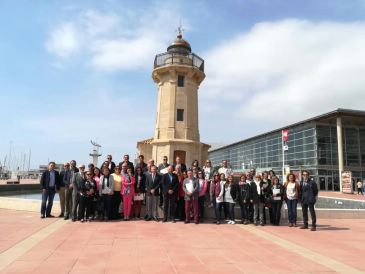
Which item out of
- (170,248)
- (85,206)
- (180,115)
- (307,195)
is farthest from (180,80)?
(170,248)

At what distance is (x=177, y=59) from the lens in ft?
77.9

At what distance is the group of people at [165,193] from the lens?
10.8 m

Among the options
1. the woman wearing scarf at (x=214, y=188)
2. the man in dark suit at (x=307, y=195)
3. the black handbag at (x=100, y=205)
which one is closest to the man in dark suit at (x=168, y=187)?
the woman wearing scarf at (x=214, y=188)

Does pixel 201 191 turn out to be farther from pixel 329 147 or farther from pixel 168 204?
pixel 329 147

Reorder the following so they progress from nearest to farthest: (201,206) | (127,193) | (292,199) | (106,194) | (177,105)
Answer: (106,194)
(127,193)
(292,199)
(201,206)
(177,105)

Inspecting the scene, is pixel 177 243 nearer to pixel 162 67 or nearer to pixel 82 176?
pixel 82 176

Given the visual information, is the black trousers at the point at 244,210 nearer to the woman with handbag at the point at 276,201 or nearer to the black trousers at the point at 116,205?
the woman with handbag at the point at 276,201

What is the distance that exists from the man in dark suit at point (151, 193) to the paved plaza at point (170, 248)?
29.6 inches

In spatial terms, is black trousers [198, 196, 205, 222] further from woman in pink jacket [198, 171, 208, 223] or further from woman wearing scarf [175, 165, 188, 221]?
woman wearing scarf [175, 165, 188, 221]

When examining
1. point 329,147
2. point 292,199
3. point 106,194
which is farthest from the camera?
point 329,147

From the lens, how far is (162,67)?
23.5 meters

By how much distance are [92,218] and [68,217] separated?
0.82m

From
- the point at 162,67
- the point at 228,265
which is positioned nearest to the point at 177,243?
the point at 228,265

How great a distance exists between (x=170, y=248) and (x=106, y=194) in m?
4.45
